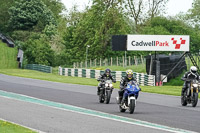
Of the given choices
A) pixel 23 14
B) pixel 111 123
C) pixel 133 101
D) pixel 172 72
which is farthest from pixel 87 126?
pixel 23 14

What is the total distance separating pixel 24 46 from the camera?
91438mm

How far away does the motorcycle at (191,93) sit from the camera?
2067 cm

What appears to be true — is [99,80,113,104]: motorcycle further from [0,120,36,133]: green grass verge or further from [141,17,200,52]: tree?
[141,17,200,52]: tree

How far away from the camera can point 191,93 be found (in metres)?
20.8

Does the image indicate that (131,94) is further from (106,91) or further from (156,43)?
(156,43)

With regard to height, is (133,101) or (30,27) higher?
(30,27)

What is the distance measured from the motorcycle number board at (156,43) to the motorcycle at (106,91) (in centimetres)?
2460

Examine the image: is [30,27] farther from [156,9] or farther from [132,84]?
[132,84]

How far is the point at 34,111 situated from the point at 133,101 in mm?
3072

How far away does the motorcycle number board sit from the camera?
46500 millimetres

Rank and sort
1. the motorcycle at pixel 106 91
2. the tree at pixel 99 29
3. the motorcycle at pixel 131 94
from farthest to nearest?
the tree at pixel 99 29 < the motorcycle at pixel 106 91 < the motorcycle at pixel 131 94

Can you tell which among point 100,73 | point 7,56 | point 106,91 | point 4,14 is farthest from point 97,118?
point 4,14

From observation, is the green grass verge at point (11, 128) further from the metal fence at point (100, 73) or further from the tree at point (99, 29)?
the tree at point (99, 29)

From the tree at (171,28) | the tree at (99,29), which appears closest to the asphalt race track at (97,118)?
the tree at (99,29)
